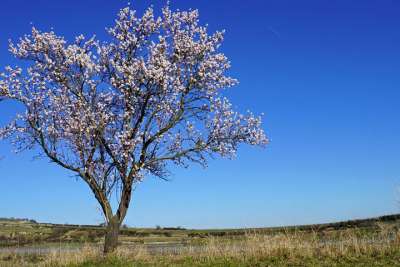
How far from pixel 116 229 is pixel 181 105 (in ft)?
22.9

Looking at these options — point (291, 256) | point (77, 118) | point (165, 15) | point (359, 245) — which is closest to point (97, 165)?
point (77, 118)

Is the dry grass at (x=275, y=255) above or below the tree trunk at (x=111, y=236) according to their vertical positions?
below

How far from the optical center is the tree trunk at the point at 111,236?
24484mm

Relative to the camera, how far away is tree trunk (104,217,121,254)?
24.5m

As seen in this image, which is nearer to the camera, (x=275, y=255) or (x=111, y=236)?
(x=275, y=255)

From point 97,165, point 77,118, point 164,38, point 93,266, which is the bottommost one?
point 93,266

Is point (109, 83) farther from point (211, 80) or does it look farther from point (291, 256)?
point (291, 256)

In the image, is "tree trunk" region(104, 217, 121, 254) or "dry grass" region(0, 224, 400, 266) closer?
"dry grass" region(0, 224, 400, 266)

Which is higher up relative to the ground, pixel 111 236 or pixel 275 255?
pixel 111 236

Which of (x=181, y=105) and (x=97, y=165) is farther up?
(x=181, y=105)

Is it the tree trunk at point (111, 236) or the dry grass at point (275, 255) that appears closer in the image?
the dry grass at point (275, 255)

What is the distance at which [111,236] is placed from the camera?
24.7 metres

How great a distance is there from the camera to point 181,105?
2592 cm

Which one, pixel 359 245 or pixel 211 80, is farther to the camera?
pixel 211 80
